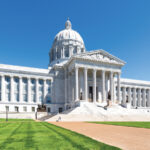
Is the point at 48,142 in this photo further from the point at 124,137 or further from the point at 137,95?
the point at 137,95

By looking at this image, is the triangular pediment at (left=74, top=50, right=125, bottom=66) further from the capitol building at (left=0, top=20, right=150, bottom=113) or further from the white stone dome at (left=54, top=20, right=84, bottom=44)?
the white stone dome at (left=54, top=20, right=84, bottom=44)

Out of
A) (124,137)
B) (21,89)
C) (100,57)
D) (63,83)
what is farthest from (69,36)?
(124,137)

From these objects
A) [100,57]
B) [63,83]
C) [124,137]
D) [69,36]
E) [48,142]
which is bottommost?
[124,137]

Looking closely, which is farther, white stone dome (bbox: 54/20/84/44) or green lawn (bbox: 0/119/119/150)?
white stone dome (bbox: 54/20/84/44)

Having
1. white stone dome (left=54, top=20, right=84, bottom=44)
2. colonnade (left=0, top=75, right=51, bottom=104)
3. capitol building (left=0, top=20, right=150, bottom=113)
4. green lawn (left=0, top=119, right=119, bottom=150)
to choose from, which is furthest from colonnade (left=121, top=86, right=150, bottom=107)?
green lawn (left=0, top=119, right=119, bottom=150)

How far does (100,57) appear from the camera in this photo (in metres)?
64.1

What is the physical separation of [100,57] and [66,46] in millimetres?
26617

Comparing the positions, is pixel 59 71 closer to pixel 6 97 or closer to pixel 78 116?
pixel 6 97

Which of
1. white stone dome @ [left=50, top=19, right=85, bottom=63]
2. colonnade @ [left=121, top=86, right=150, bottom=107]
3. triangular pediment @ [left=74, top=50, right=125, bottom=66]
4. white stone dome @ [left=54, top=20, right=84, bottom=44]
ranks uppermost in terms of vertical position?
white stone dome @ [left=54, top=20, right=84, bottom=44]

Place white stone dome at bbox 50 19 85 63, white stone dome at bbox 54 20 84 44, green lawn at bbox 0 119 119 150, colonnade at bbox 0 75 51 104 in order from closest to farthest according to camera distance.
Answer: green lawn at bbox 0 119 119 150 → colonnade at bbox 0 75 51 104 → white stone dome at bbox 50 19 85 63 → white stone dome at bbox 54 20 84 44

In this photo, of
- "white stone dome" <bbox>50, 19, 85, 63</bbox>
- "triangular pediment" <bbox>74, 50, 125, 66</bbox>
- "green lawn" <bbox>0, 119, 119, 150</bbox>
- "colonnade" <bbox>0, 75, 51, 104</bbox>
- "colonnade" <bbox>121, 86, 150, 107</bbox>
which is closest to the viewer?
"green lawn" <bbox>0, 119, 119, 150</bbox>

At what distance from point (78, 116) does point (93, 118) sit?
13.0ft

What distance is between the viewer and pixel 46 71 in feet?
232

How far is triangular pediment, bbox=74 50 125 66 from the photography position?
6106cm
